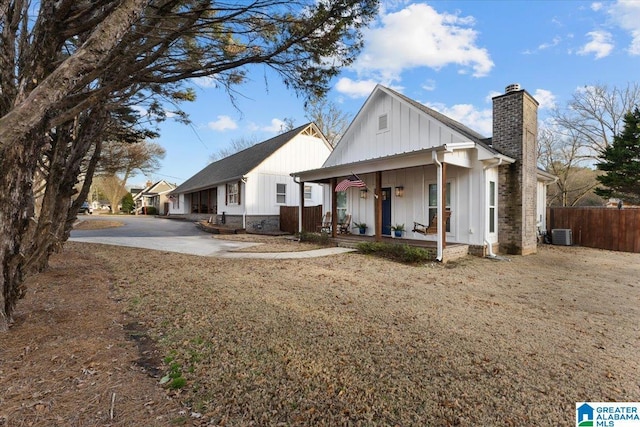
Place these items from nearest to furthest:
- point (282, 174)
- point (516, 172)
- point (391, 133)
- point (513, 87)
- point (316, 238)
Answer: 1. point (516, 172)
2. point (513, 87)
3. point (391, 133)
4. point (316, 238)
5. point (282, 174)

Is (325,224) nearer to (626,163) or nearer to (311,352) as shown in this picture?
(311,352)

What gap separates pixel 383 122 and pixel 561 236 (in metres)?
9.13

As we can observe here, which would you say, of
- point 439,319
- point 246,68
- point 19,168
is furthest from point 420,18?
point 19,168

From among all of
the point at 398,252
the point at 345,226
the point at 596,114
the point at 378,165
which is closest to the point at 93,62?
the point at 398,252

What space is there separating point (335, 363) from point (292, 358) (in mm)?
439

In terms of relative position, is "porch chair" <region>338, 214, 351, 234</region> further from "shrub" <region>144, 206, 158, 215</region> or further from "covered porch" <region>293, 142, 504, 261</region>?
"shrub" <region>144, 206, 158, 215</region>

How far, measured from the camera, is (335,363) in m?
3.02

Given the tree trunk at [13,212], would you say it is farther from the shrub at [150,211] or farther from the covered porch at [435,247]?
the shrub at [150,211]

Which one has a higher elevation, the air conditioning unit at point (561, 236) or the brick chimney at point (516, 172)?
the brick chimney at point (516, 172)

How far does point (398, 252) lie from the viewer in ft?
29.9

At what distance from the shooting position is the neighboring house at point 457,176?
9664 millimetres

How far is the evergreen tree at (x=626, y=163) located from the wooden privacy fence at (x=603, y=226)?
10.2 metres

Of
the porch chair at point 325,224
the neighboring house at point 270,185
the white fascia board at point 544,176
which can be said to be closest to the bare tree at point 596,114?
the white fascia board at point 544,176

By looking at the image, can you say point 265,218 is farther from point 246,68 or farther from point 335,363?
point 335,363
